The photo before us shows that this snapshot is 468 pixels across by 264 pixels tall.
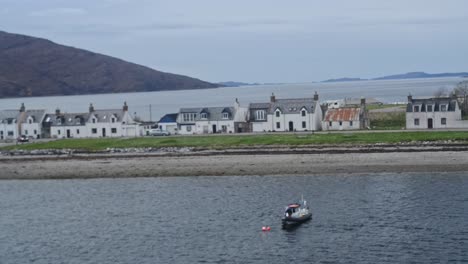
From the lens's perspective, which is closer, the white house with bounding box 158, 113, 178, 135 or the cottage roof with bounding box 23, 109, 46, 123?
the white house with bounding box 158, 113, 178, 135

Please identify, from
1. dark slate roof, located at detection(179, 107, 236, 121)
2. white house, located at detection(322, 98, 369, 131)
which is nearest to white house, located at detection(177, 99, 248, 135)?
dark slate roof, located at detection(179, 107, 236, 121)

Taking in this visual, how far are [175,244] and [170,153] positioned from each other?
33566 mm

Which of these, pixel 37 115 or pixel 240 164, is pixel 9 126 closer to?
pixel 37 115

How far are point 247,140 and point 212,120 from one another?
14.2 m

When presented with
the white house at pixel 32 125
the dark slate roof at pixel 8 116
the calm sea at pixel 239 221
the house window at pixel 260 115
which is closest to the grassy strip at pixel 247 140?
the house window at pixel 260 115

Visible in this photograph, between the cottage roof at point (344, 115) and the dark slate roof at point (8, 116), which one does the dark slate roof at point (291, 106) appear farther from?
the dark slate roof at point (8, 116)

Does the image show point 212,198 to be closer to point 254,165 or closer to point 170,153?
point 254,165

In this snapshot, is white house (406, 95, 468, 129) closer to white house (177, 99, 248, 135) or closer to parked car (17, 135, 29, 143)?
white house (177, 99, 248, 135)

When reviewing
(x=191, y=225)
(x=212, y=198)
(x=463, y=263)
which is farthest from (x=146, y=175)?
(x=463, y=263)

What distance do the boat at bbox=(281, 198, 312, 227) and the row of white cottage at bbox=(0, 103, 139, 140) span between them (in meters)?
50.5

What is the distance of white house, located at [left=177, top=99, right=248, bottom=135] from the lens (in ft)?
286

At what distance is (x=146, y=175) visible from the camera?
204 ft

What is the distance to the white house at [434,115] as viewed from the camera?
78.4 metres

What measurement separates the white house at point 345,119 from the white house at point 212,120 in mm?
10055
